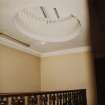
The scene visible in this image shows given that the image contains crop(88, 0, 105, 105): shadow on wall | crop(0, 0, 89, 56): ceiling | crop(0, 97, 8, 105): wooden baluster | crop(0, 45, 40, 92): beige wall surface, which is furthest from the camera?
crop(0, 45, 40, 92): beige wall surface

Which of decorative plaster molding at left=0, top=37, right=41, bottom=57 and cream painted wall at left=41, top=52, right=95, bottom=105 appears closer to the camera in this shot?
decorative plaster molding at left=0, top=37, right=41, bottom=57

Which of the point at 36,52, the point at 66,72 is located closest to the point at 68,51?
the point at 66,72

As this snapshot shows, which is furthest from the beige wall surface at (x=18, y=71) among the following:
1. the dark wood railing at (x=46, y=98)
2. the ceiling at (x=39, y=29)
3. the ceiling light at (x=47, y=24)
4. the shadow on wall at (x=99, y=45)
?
the shadow on wall at (x=99, y=45)

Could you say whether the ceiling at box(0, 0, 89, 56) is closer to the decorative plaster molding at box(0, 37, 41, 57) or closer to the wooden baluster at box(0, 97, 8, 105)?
the decorative plaster molding at box(0, 37, 41, 57)

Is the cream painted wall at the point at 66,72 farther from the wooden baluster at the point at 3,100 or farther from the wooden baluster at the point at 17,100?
the wooden baluster at the point at 3,100

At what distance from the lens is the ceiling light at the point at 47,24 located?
10.9ft

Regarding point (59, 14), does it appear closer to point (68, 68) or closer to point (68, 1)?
point (68, 1)

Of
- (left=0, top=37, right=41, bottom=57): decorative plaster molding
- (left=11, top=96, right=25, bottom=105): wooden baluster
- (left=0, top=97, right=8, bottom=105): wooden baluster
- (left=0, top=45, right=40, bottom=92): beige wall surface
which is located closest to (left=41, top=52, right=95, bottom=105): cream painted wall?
(left=0, top=45, right=40, bottom=92): beige wall surface

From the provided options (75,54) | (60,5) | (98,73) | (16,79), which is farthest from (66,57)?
(98,73)

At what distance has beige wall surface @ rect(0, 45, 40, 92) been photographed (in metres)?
4.22

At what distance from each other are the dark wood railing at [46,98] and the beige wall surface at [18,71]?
105 centimetres

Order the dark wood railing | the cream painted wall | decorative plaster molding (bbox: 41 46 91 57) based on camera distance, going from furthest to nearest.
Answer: decorative plaster molding (bbox: 41 46 91 57), the cream painted wall, the dark wood railing

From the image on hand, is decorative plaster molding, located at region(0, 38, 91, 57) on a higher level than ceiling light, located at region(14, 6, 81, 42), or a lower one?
lower

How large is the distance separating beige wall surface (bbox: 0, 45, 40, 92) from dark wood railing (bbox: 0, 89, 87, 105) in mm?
1052
